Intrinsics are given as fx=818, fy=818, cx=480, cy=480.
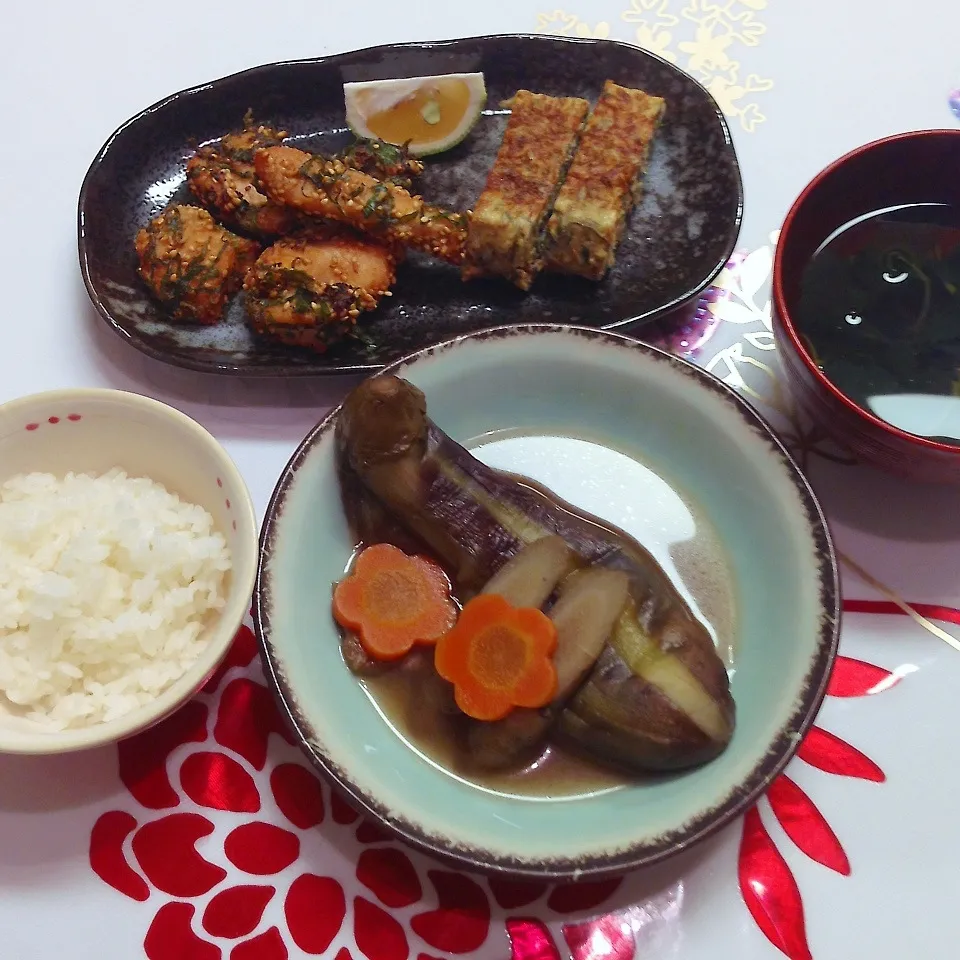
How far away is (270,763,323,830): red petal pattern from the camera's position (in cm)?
144

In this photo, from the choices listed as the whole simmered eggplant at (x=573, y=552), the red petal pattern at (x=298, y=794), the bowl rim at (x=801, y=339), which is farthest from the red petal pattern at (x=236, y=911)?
the bowl rim at (x=801, y=339)

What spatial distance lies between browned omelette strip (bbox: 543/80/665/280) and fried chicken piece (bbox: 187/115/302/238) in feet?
2.20

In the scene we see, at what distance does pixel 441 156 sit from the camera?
2.19 meters

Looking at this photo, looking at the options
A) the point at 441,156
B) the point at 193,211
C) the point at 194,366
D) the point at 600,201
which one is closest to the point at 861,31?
the point at 600,201

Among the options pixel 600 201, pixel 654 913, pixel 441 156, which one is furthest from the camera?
pixel 441 156

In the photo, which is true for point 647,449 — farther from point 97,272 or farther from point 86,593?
point 97,272

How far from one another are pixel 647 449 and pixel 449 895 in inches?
36.5

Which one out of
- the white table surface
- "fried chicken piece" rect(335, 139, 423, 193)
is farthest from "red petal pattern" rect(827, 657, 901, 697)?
"fried chicken piece" rect(335, 139, 423, 193)

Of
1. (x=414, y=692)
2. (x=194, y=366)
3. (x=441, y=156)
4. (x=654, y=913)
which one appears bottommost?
(x=654, y=913)

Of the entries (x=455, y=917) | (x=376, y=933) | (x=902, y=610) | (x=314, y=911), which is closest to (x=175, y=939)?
(x=314, y=911)

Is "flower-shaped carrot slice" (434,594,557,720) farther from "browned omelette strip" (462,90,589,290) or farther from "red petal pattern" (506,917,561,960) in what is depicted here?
"browned omelette strip" (462,90,589,290)

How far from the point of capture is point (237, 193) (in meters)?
2.03

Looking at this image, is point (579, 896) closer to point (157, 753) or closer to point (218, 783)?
point (218, 783)

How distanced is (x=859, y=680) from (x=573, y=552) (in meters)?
0.60
